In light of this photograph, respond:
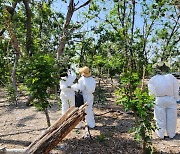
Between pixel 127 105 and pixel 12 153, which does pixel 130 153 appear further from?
pixel 12 153

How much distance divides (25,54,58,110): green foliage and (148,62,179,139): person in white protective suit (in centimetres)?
225

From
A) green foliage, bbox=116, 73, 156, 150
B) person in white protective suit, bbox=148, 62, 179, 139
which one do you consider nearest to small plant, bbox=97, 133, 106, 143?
green foliage, bbox=116, 73, 156, 150

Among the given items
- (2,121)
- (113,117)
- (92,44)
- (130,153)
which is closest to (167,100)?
(130,153)

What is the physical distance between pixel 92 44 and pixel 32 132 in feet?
35.0

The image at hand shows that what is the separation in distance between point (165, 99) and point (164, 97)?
5 centimetres

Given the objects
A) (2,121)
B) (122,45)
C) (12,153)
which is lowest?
(2,121)

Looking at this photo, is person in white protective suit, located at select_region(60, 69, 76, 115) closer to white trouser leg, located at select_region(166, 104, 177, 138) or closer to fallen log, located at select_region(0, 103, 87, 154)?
white trouser leg, located at select_region(166, 104, 177, 138)

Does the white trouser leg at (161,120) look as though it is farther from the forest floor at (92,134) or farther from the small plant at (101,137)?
the small plant at (101,137)

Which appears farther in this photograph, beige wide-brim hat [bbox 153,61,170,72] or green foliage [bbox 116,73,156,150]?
beige wide-brim hat [bbox 153,61,170,72]

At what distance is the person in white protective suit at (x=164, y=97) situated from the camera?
5.51 meters

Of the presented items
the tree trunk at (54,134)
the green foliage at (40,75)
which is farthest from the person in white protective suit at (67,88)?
the tree trunk at (54,134)

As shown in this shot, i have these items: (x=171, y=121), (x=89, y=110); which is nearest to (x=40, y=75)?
(x=89, y=110)

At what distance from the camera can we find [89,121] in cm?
659

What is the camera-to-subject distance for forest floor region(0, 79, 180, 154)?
5.23 m
